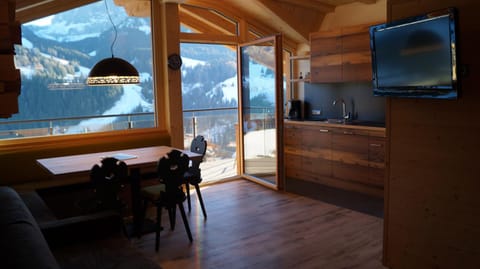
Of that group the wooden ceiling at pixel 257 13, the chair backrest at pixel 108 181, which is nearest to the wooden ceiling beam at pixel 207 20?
the wooden ceiling at pixel 257 13

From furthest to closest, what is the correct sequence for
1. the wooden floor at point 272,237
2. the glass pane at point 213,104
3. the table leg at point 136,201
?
the glass pane at point 213,104 < the table leg at point 136,201 < the wooden floor at point 272,237

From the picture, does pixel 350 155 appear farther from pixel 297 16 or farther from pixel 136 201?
pixel 136 201

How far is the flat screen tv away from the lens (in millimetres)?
2535

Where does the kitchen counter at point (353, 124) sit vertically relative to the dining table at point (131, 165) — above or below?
above

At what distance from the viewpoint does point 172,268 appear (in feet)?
11.1

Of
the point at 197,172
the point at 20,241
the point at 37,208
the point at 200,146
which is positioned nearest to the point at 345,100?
the point at 200,146

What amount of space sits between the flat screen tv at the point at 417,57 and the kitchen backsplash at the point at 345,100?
273cm

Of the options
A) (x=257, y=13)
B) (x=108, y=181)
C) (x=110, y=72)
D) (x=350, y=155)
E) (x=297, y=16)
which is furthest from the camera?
(x=297, y=16)

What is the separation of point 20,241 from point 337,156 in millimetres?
4355

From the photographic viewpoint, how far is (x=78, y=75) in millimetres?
5043

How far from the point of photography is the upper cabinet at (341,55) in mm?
5305

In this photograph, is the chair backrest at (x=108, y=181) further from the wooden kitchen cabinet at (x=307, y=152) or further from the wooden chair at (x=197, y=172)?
the wooden kitchen cabinet at (x=307, y=152)

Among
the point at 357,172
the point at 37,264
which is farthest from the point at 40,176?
the point at 357,172

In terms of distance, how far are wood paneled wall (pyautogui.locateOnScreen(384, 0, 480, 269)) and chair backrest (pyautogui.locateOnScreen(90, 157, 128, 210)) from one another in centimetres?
231
